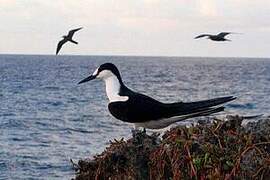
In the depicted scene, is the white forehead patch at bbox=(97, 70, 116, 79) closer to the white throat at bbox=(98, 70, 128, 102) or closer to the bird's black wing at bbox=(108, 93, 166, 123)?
the white throat at bbox=(98, 70, 128, 102)

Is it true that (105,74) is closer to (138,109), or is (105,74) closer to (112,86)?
(112,86)

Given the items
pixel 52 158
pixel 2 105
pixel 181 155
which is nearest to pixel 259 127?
pixel 181 155

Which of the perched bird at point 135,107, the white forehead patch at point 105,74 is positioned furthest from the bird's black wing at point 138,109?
the white forehead patch at point 105,74

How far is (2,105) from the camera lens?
303 feet

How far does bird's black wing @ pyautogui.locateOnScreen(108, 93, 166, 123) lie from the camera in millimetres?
9993

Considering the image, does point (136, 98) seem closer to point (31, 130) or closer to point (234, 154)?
point (234, 154)

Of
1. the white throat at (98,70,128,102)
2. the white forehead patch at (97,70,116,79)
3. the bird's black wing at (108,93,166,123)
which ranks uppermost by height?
the white forehead patch at (97,70,116,79)

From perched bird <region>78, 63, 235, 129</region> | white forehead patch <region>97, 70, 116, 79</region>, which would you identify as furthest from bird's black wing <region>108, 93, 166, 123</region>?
white forehead patch <region>97, 70, 116, 79</region>

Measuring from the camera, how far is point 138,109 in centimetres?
1011

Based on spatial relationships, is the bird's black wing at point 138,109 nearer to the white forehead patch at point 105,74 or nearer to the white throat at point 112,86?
the white throat at point 112,86

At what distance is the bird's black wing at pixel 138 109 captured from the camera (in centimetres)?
999

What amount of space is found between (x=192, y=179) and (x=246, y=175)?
2.00 feet

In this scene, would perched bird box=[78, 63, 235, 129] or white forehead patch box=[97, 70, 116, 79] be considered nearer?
perched bird box=[78, 63, 235, 129]

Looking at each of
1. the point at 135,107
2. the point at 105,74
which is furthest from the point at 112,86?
the point at 135,107
